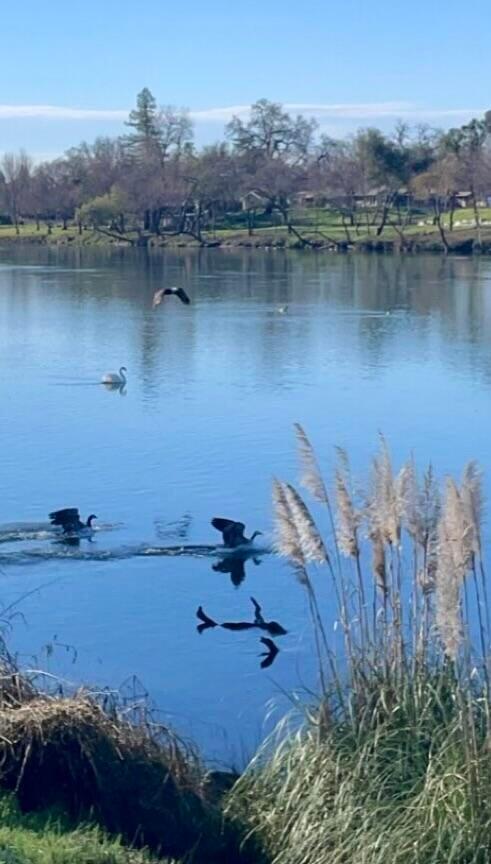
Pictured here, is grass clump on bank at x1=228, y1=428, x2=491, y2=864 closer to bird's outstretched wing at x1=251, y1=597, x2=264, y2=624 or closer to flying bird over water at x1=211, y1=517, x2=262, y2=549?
bird's outstretched wing at x1=251, y1=597, x2=264, y2=624

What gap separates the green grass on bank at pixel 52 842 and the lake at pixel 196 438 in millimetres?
2578

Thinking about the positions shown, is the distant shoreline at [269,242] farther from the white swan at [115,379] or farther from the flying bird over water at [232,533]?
the flying bird over water at [232,533]

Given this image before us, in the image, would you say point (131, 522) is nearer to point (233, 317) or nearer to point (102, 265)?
point (233, 317)

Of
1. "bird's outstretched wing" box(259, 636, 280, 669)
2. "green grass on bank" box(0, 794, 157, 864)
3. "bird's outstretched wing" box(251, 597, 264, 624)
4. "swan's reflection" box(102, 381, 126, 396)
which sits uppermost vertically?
"green grass on bank" box(0, 794, 157, 864)

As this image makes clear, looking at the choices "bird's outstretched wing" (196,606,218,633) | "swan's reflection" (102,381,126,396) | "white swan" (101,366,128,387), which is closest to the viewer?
"bird's outstretched wing" (196,606,218,633)

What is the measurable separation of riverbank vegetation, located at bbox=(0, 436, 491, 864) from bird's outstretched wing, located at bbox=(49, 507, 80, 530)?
23.3 feet

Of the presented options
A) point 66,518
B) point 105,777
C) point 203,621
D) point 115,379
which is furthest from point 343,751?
point 115,379

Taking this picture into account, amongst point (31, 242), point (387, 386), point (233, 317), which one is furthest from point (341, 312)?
point (31, 242)

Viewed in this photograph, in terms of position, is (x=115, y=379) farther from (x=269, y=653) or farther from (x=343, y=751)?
(x=343, y=751)

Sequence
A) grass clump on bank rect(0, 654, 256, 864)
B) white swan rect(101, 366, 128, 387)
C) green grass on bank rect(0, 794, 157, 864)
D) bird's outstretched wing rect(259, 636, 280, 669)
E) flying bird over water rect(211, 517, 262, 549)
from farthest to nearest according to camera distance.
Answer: white swan rect(101, 366, 128, 387), flying bird over water rect(211, 517, 262, 549), bird's outstretched wing rect(259, 636, 280, 669), grass clump on bank rect(0, 654, 256, 864), green grass on bank rect(0, 794, 157, 864)

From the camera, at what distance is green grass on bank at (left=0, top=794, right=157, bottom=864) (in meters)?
5.85

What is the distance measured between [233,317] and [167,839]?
29907 millimetres

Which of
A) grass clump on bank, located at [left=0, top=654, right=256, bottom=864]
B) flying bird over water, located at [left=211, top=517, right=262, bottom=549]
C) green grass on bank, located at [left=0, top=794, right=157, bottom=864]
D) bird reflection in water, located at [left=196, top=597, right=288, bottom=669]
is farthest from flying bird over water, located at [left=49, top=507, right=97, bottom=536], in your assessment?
green grass on bank, located at [left=0, top=794, right=157, bottom=864]

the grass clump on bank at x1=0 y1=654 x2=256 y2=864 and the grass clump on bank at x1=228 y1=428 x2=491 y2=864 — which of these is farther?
the grass clump on bank at x1=0 y1=654 x2=256 y2=864
